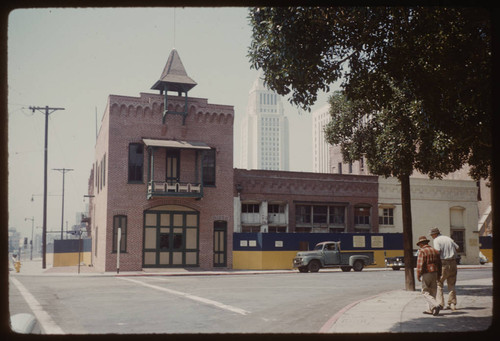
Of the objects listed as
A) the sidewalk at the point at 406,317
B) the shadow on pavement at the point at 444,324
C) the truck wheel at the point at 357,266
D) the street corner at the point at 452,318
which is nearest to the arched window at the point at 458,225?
the truck wheel at the point at 357,266

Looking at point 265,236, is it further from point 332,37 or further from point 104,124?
point 332,37

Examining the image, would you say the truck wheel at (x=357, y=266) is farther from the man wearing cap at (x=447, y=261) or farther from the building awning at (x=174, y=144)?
the man wearing cap at (x=447, y=261)

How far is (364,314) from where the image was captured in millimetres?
12148

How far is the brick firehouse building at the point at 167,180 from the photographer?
113 feet

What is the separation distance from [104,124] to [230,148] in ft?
30.0

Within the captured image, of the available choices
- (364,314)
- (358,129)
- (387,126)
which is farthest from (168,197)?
(364,314)

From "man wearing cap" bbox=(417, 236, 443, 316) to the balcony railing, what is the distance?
78.1 ft

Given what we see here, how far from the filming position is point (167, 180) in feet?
116

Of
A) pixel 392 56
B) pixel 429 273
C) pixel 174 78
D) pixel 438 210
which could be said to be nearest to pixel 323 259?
pixel 174 78

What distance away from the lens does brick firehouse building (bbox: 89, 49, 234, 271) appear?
1351 inches

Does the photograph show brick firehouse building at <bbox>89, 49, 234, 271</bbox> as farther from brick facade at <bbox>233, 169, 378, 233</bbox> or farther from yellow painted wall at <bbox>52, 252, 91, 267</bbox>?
yellow painted wall at <bbox>52, 252, 91, 267</bbox>

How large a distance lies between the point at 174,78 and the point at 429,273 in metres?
27.1

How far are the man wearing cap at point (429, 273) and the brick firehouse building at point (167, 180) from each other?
23.9 meters

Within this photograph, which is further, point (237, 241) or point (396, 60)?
point (237, 241)
